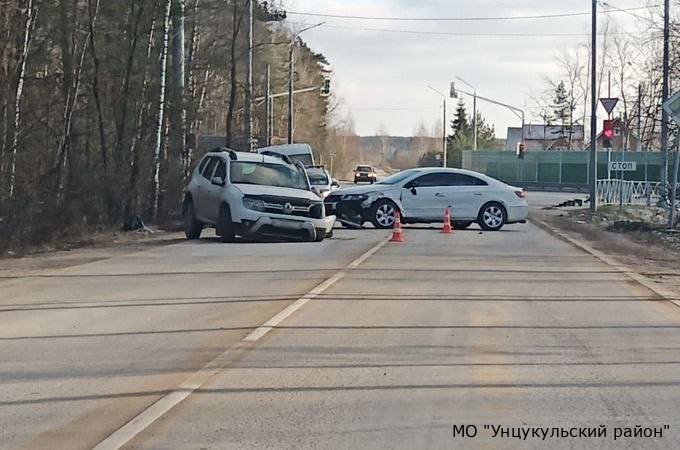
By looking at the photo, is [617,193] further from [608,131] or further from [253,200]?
[253,200]

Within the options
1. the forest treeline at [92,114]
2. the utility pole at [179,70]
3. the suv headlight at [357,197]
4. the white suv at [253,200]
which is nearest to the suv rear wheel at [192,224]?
the white suv at [253,200]

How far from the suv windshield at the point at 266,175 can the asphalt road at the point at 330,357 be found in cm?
597

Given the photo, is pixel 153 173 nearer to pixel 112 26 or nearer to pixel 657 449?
pixel 112 26

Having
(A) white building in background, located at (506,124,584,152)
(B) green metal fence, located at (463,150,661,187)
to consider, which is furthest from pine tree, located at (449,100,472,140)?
(B) green metal fence, located at (463,150,661,187)

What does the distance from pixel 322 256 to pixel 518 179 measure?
64544 mm

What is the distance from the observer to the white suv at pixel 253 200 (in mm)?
22000

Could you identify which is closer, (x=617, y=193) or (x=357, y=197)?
(x=357, y=197)

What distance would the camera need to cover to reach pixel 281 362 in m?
9.30

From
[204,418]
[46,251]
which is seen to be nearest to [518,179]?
[46,251]

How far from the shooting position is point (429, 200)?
2766cm

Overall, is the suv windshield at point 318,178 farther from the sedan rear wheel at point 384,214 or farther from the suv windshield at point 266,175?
the suv windshield at point 266,175

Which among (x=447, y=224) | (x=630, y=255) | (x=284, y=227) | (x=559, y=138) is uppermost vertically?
(x=559, y=138)

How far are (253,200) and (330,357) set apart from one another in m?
12.6

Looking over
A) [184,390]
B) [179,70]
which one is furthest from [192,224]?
[184,390]
